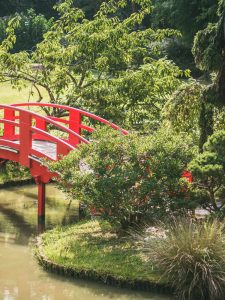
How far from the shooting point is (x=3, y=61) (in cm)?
2239

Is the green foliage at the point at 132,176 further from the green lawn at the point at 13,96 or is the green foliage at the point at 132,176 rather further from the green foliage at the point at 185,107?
the green lawn at the point at 13,96

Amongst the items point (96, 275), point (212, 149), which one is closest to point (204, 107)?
point (212, 149)

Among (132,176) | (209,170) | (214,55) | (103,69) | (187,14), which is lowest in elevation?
(132,176)

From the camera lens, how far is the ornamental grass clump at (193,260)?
11.3m

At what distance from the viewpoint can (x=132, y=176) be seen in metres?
13.0

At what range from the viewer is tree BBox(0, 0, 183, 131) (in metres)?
21.5

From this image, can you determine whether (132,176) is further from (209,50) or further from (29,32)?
(29,32)

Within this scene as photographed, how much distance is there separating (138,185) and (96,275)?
1.91m

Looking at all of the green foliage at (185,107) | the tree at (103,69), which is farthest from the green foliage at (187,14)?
the green foliage at (185,107)

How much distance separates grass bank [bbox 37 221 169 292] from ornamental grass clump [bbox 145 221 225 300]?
1.21ft

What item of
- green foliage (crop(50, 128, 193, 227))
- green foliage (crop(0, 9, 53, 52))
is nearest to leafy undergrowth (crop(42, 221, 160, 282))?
green foliage (crop(50, 128, 193, 227))

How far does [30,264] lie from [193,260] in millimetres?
3760

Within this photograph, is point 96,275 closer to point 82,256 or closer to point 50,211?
point 82,256

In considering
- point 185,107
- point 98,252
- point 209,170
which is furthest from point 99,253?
point 185,107
